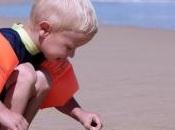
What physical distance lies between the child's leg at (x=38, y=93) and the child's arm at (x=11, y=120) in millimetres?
228

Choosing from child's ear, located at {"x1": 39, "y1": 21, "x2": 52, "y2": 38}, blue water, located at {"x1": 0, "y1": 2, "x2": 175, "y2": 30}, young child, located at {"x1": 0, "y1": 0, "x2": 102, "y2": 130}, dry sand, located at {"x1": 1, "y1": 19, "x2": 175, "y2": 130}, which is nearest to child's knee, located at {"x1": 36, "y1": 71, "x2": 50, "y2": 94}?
young child, located at {"x1": 0, "y1": 0, "x2": 102, "y2": 130}

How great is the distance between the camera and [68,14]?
106 inches

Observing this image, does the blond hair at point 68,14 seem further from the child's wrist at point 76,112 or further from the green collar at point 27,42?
the child's wrist at point 76,112

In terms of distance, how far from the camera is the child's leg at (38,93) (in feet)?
9.39

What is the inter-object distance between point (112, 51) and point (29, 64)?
16.9 ft

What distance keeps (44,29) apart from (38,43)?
0.28ft

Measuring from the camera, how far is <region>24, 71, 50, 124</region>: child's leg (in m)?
2.86

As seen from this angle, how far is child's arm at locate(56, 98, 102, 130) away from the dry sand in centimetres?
86

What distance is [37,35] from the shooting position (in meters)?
2.80

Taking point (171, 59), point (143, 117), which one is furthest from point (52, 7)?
point (171, 59)

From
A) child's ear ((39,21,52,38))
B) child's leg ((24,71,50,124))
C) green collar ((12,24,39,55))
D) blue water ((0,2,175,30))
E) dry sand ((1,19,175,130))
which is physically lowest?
blue water ((0,2,175,30))

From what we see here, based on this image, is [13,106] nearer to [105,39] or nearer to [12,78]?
[12,78]

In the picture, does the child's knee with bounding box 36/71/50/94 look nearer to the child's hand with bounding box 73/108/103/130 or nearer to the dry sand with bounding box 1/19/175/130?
the child's hand with bounding box 73/108/103/130

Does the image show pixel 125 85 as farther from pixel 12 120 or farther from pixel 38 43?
pixel 12 120
